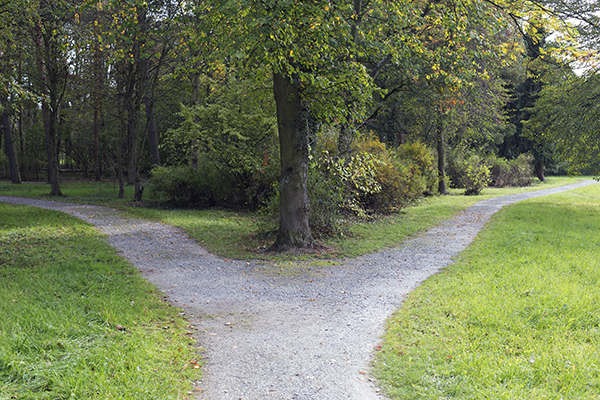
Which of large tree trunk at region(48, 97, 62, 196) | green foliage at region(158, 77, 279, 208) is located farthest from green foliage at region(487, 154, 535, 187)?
large tree trunk at region(48, 97, 62, 196)

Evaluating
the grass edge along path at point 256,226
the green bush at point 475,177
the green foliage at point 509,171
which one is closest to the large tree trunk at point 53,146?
the grass edge along path at point 256,226

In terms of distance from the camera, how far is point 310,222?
1044 cm

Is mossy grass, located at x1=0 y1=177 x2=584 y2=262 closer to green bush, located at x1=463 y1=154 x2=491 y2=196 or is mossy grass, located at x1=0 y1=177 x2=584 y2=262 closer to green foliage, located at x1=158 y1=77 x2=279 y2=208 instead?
green foliage, located at x1=158 y1=77 x2=279 y2=208

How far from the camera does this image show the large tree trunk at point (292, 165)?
940cm

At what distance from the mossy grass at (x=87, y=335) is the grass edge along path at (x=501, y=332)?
205 cm

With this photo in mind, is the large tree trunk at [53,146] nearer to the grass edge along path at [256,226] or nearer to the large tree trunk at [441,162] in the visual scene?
the grass edge along path at [256,226]

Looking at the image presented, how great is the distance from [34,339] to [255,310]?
8.31 feet

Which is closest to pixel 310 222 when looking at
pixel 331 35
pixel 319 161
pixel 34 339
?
pixel 319 161

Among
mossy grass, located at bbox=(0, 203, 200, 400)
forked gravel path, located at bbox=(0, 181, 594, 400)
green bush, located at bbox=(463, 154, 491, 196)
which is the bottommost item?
forked gravel path, located at bbox=(0, 181, 594, 400)

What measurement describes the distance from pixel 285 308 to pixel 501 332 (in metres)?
2.63

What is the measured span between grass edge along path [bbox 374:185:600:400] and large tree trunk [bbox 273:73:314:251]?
338cm

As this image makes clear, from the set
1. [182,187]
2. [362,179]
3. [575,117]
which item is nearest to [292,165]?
[362,179]

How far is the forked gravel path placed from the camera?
147 inches

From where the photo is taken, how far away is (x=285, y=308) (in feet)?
18.6
